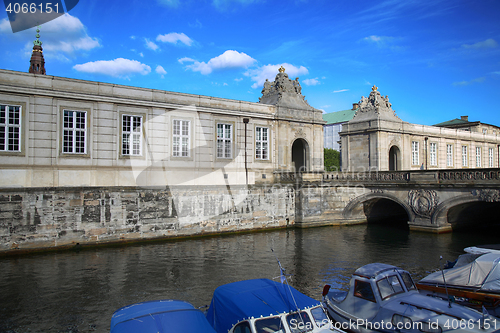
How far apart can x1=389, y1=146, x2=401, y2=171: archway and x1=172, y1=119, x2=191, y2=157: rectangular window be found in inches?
982

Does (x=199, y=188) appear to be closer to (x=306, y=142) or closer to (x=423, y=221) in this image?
(x=306, y=142)

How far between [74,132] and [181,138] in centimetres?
757

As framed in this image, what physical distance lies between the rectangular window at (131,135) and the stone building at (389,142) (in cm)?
2409

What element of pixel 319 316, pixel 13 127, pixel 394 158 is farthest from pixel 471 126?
pixel 13 127

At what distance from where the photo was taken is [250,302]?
8672 millimetres

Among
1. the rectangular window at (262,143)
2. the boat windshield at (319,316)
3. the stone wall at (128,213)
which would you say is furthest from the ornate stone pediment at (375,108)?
the boat windshield at (319,316)

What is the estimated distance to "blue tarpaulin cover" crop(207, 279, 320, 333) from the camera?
8.33 m

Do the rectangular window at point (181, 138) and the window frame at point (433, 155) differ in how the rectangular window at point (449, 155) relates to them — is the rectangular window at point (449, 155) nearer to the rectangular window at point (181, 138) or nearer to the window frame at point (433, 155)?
the window frame at point (433, 155)

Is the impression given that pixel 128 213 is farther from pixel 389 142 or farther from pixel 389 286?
pixel 389 142

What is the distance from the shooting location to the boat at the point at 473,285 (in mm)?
10836

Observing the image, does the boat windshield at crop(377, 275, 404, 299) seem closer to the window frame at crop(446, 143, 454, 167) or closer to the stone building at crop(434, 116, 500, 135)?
the window frame at crop(446, 143, 454, 167)

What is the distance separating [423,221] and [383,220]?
25.1 ft

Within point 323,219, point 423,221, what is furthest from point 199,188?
point 423,221

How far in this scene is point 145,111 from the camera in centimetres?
2592
